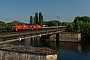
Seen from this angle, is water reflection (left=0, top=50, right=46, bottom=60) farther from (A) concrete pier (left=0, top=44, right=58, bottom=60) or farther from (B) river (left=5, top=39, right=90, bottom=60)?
(B) river (left=5, top=39, right=90, bottom=60)

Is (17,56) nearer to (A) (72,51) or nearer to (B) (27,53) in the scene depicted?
(B) (27,53)

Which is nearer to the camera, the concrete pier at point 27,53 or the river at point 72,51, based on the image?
the concrete pier at point 27,53

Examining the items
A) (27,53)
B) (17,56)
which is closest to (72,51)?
(17,56)

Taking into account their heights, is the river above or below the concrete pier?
below

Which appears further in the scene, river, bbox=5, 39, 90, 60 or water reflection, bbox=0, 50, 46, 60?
river, bbox=5, 39, 90, 60

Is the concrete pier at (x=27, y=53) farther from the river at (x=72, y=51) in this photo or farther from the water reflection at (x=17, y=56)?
the river at (x=72, y=51)

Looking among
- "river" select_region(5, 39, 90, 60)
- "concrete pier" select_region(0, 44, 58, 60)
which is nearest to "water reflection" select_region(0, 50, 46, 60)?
"concrete pier" select_region(0, 44, 58, 60)

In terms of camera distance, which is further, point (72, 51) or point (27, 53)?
point (72, 51)

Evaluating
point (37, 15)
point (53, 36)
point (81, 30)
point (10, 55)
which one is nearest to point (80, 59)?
point (10, 55)

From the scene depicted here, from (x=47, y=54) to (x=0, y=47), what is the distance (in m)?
5.22

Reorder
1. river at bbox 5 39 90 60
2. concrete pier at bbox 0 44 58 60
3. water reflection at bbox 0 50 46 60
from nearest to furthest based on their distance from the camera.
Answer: concrete pier at bbox 0 44 58 60, water reflection at bbox 0 50 46 60, river at bbox 5 39 90 60

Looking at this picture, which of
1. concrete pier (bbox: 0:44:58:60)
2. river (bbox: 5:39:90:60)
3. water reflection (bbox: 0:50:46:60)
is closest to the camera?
concrete pier (bbox: 0:44:58:60)

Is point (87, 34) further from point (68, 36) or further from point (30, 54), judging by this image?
point (30, 54)

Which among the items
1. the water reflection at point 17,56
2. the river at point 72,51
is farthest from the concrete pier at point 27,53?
the river at point 72,51
